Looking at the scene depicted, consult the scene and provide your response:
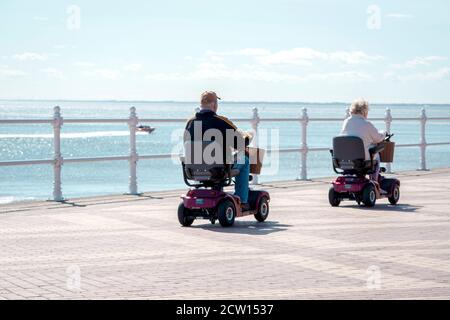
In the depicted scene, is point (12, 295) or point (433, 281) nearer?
point (12, 295)

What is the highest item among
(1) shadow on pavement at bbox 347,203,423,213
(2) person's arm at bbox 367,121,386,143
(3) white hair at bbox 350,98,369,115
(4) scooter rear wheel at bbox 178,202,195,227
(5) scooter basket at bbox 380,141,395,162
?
(3) white hair at bbox 350,98,369,115

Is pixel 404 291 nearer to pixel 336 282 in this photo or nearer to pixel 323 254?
pixel 336 282

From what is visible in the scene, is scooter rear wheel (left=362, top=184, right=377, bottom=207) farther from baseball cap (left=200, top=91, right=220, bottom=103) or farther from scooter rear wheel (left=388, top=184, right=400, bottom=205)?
baseball cap (left=200, top=91, right=220, bottom=103)

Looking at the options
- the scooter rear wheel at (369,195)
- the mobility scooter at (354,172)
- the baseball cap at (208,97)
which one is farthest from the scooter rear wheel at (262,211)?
the scooter rear wheel at (369,195)

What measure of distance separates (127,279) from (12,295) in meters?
1.12

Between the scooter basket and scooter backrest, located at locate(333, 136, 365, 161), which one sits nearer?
scooter backrest, located at locate(333, 136, 365, 161)

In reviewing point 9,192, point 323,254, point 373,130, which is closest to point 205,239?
point 323,254

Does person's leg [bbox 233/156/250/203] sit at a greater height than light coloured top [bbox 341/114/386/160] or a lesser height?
lesser

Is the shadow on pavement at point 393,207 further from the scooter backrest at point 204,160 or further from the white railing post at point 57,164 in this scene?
the white railing post at point 57,164

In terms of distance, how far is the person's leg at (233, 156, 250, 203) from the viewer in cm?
1214

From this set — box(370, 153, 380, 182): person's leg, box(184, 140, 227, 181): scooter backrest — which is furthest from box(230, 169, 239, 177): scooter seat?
box(370, 153, 380, 182): person's leg

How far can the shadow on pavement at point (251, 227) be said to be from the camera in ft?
37.9

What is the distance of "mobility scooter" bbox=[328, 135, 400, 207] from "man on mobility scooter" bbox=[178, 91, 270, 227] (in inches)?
94.9

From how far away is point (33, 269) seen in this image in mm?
8711
